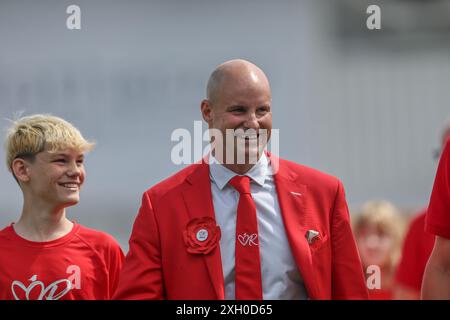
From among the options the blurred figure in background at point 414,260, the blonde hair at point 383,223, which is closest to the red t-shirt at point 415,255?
the blurred figure in background at point 414,260

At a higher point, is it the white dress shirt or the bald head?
the bald head

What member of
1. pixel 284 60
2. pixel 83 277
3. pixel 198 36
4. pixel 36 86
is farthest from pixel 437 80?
pixel 83 277

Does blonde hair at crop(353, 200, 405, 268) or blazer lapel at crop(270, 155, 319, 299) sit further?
blonde hair at crop(353, 200, 405, 268)

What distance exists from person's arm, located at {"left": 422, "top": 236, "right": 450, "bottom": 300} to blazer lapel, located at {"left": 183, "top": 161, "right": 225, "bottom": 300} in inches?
26.6

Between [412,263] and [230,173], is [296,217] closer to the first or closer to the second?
[230,173]

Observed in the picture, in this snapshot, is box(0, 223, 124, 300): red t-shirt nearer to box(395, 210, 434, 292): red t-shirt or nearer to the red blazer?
the red blazer

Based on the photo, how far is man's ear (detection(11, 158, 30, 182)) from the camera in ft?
14.2

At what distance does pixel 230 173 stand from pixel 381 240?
9.70 feet

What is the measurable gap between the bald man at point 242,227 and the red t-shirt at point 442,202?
1.24 ft

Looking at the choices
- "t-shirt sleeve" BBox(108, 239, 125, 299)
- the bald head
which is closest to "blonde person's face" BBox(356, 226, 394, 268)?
"t-shirt sleeve" BBox(108, 239, 125, 299)

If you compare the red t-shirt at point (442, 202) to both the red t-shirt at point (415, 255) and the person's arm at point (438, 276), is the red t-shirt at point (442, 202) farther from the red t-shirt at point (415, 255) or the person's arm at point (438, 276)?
the red t-shirt at point (415, 255)

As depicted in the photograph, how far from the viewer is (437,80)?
407 inches

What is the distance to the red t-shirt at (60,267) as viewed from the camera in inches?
160

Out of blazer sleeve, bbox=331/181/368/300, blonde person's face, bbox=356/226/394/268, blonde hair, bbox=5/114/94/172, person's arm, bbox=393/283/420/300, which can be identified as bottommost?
blonde person's face, bbox=356/226/394/268
